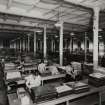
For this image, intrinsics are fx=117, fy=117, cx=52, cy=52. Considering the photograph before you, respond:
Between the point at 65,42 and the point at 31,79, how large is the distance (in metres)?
17.1

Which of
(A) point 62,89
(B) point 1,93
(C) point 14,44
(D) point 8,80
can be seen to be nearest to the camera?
(A) point 62,89

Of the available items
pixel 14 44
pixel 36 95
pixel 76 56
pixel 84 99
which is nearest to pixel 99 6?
pixel 84 99

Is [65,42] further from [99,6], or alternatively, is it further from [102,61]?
[99,6]

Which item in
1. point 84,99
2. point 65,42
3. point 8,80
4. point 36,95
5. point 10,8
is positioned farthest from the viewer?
point 65,42

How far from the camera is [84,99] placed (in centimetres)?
263

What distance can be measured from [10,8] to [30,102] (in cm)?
413

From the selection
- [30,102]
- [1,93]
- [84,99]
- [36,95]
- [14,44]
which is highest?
[14,44]

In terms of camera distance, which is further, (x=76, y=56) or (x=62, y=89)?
(x=76, y=56)

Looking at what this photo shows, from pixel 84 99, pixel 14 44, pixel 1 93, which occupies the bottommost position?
pixel 1 93

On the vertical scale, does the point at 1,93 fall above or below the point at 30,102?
below

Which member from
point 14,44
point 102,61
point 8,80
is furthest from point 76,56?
point 14,44

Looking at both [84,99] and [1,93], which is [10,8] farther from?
[84,99]

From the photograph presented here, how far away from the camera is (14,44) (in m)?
23.0

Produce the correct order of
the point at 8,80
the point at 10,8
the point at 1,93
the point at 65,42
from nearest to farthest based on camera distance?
the point at 8,80 < the point at 1,93 < the point at 10,8 < the point at 65,42
